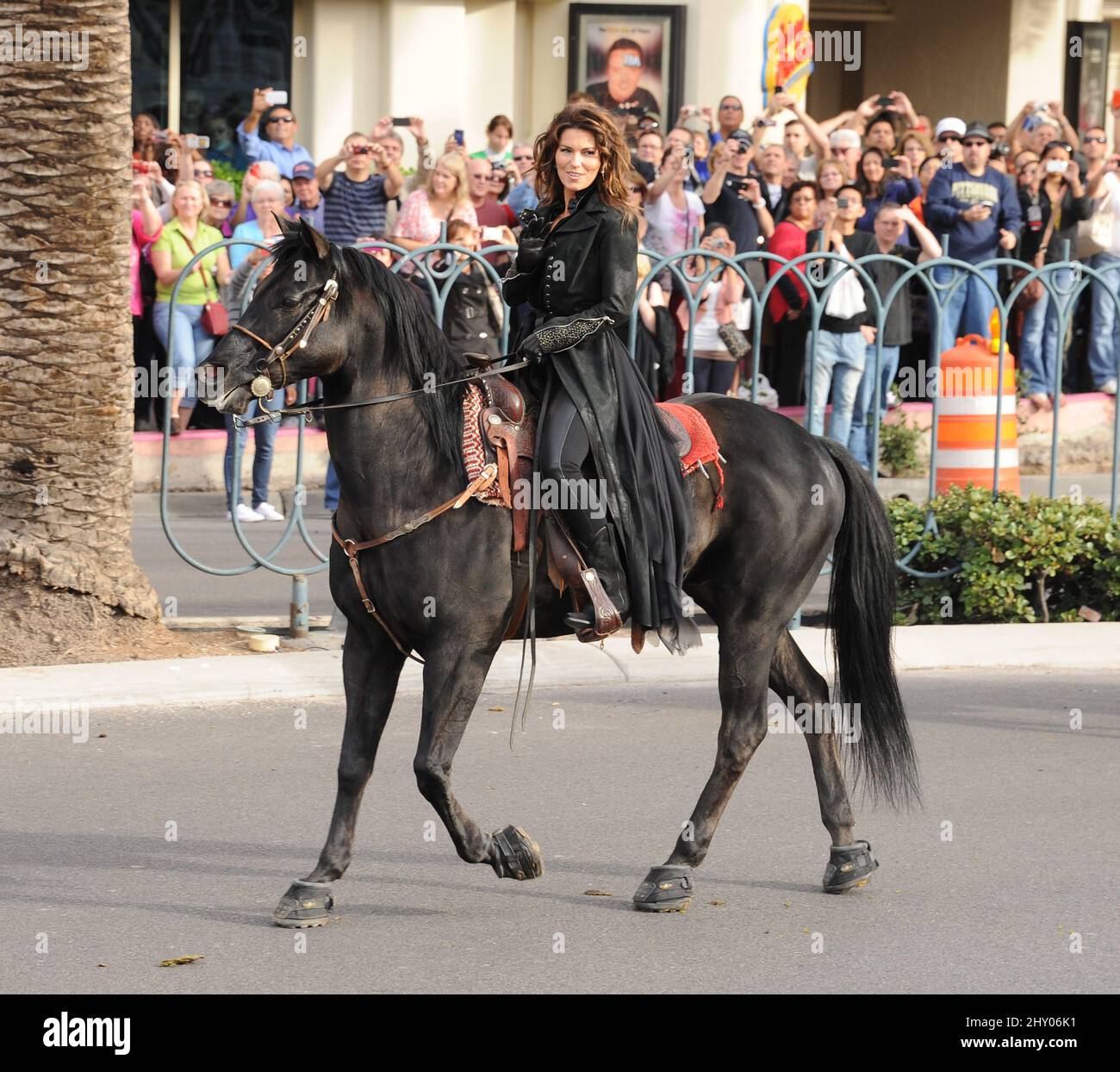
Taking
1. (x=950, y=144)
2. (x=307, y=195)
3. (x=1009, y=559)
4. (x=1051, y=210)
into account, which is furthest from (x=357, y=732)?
(x=950, y=144)

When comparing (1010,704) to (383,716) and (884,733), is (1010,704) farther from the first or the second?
(383,716)

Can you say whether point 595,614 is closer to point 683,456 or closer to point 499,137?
point 683,456

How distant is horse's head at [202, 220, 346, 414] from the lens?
18.4 feet

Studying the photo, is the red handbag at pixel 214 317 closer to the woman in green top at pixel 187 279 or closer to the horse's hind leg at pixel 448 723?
the woman in green top at pixel 187 279

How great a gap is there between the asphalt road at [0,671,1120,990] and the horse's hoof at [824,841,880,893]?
6cm

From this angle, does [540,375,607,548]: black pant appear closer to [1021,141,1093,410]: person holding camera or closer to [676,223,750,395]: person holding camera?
[676,223,750,395]: person holding camera

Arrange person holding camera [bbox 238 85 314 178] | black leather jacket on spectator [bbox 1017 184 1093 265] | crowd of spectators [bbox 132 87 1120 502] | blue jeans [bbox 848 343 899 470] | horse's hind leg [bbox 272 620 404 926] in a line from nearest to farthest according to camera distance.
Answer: horse's hind leg [bbox 272 620 404 926], blue jeans [bbox 848 343 899 470], crowd of spectators [bbox 132 87 1120 502], black leather jacket on spectator [bbox 1017 184 1093 265], person holding camera [bbox 238 85 314 178]

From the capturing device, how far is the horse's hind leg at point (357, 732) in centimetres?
594

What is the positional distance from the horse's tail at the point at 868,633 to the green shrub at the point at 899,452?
8454 mm

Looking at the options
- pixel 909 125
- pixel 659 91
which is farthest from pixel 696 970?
pixel 659 91

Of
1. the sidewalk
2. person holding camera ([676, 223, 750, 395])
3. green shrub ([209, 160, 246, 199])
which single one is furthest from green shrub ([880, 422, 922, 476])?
A: green shrub ([209, 160, 246, 199])

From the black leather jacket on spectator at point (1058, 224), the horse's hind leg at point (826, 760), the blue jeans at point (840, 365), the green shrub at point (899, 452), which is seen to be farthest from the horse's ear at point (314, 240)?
the black leather jacket on spectator at point (1058, 224)

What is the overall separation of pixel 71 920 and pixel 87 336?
4.25 m

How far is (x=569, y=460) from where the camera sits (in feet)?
19.6
